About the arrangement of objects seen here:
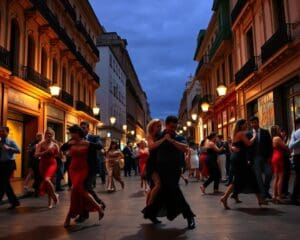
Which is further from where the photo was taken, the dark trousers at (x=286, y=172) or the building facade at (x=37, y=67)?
the building facade at (x=37, y=67)

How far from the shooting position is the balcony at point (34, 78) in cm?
1958

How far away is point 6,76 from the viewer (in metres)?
17.1

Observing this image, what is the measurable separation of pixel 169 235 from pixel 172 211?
0.68 m

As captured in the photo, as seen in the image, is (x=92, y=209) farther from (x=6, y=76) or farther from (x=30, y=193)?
(x=6, y=76)

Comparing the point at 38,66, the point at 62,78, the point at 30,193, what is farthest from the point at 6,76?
the point at 62,78

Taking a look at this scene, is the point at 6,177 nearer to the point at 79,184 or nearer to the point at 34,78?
the point at 79,184

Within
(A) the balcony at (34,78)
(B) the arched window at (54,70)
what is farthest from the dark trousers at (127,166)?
(B) the arched window at (54,70)

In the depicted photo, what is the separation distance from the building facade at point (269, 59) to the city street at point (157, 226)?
8.67 meters

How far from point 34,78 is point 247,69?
430 inches

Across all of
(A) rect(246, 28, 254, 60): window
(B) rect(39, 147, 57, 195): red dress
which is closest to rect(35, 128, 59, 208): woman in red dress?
(B) rect(39, 147, 57, 195): red dress

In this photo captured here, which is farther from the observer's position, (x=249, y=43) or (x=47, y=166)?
(x=249, y=43)

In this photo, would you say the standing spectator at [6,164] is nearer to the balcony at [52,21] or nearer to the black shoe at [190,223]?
the black shoe at [190,223]

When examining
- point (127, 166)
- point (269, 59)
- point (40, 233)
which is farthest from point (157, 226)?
point (127, 166)

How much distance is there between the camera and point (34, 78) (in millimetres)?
20641
